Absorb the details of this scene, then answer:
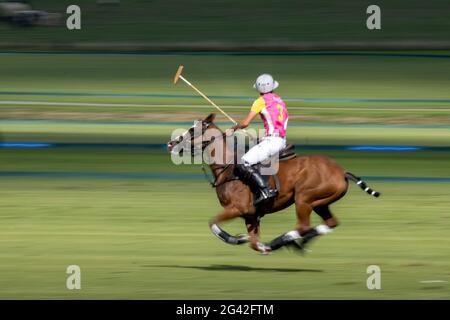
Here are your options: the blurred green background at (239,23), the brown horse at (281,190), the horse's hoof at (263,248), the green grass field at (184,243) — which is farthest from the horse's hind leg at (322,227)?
the blurred green background at (239,23)

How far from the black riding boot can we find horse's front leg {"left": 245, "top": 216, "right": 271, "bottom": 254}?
23 centimetres

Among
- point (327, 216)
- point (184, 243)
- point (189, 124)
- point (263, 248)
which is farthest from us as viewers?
point (189, 124)

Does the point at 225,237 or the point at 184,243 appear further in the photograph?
the point at 184,243

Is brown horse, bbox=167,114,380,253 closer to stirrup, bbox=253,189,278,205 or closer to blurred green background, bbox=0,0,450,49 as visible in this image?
stirrup, bbox=253,189,278,205

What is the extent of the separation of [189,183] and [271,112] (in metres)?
6.66

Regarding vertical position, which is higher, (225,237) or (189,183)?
(189,183)

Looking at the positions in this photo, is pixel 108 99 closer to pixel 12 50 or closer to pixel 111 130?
pixel 111 130

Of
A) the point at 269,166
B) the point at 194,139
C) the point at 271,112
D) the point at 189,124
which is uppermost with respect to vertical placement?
the point at 189,124

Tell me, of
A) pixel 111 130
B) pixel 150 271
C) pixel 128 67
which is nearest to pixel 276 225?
pixel 150 271

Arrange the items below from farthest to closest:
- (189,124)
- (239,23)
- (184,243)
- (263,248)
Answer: (239,23) < (189,124) < (184,243) < (263,248)

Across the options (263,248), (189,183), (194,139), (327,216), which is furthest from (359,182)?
(189,183)

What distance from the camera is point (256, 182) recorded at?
1202cm

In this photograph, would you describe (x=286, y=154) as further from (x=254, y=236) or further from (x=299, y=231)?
(x=254, y=236)
